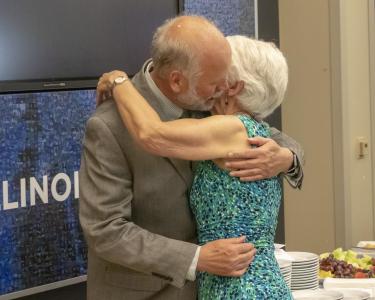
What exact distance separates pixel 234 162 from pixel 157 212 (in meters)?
0.23

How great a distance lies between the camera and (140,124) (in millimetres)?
1908

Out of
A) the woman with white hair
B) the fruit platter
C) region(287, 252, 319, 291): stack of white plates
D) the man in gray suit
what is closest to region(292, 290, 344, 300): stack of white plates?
region(287, 252, 319, 291): stack of white plates

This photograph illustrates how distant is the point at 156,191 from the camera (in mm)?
1995

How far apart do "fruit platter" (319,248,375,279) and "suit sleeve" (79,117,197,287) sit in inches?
56.1

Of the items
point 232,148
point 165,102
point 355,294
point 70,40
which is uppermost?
point 70,40

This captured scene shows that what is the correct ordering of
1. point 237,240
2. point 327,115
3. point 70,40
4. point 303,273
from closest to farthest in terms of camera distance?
point 237,240
point 303,273
point 70,40
point 327,115

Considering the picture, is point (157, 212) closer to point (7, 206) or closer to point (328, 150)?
point (7, 206)

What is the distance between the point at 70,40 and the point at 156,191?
1.31 m

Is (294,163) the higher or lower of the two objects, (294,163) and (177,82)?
the lower

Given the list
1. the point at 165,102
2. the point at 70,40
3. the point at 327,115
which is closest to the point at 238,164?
the point at 165,102

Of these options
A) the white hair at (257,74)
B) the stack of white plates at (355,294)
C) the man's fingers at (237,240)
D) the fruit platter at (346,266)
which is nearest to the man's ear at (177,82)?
the white hair at (257,74)

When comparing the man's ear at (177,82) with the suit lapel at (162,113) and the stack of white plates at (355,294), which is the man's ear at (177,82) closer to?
the suit lapel at (162,113)

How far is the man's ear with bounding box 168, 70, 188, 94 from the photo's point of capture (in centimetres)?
190

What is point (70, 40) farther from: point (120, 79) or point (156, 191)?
point (156, 191)
